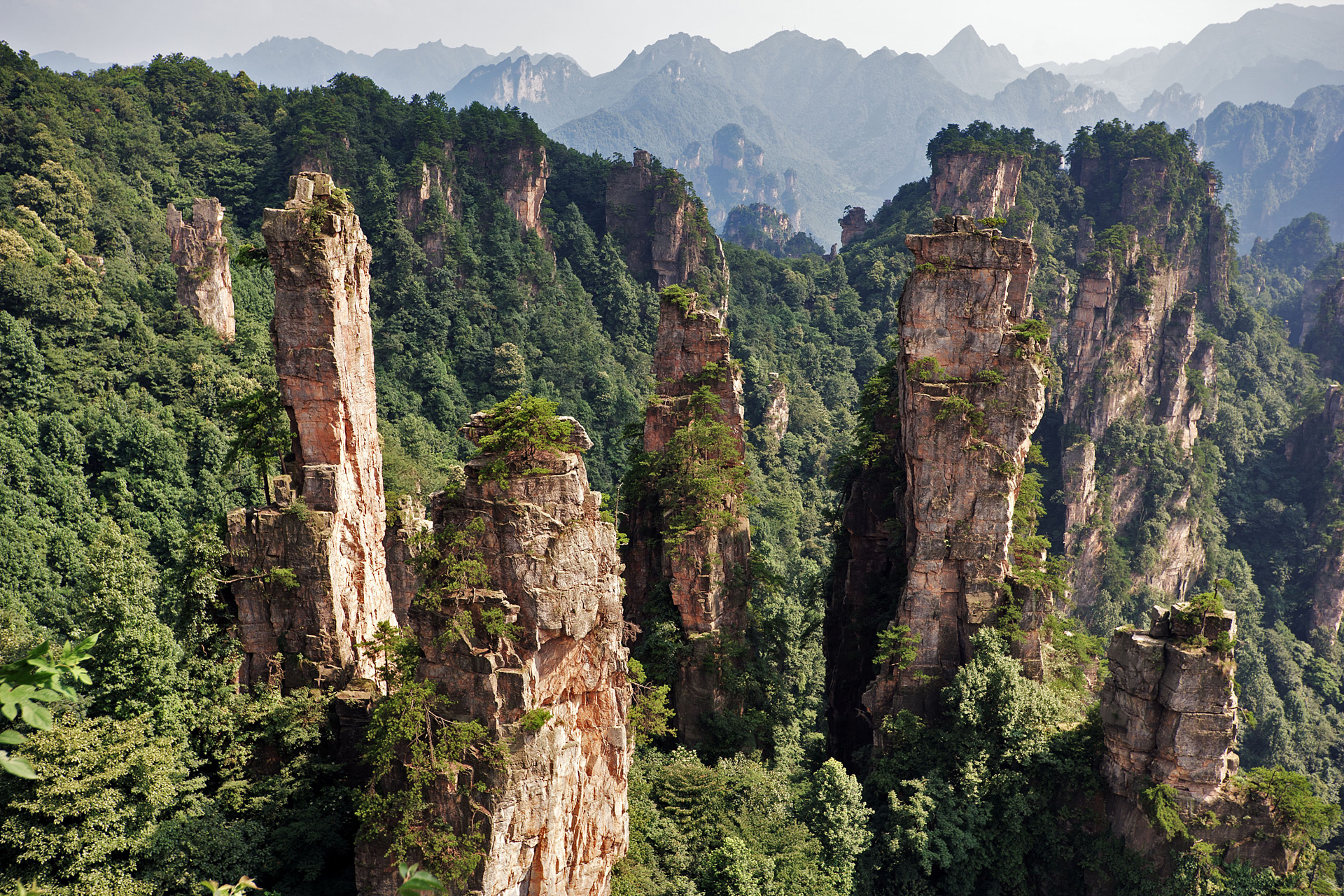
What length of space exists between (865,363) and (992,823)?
65.0 m

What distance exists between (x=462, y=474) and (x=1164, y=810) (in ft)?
59.4

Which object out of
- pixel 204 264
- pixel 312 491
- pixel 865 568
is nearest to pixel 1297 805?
pixel 865 568

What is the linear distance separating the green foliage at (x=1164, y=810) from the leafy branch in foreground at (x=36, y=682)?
22.7 m

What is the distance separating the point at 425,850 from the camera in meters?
15.4

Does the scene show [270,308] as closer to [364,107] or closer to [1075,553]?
[364,107]

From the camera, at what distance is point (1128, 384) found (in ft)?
222

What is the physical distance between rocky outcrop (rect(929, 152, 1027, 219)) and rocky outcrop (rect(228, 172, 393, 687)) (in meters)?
68.8

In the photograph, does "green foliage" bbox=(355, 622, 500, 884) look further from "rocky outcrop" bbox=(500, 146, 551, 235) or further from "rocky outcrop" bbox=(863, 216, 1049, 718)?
"rocky outcrop" bbox=(500, 146, 551, 235)

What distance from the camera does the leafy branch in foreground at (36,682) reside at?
473 cm

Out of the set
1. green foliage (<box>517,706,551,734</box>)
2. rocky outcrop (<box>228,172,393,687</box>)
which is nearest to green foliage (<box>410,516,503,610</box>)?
green foliage (<box>517,706,551,734</box>)

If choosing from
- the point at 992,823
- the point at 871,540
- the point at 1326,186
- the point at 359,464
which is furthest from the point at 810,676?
the point at 1326,186

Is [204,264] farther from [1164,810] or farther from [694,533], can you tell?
[1164,810]

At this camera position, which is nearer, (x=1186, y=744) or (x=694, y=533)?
(x=1186, y=744)

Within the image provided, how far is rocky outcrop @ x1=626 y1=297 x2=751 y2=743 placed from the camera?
93.3 feet
